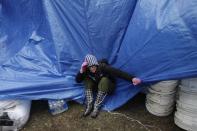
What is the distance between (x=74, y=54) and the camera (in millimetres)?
3922

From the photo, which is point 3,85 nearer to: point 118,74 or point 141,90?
point 118,74

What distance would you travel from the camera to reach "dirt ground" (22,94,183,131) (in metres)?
3.59

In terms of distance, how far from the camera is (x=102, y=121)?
12.0 ft

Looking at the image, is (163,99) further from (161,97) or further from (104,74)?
(104,74)

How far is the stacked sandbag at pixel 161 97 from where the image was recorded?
11.8ft

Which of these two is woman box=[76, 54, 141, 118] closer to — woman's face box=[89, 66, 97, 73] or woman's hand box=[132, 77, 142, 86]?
woman's face box=[89, 66, 97, 73]

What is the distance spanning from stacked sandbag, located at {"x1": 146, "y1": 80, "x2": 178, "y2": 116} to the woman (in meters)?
0.34

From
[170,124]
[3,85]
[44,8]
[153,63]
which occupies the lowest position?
[170,124]

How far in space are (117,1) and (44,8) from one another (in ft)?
2.72

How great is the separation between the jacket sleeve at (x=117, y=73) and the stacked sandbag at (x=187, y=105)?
1.72 ft

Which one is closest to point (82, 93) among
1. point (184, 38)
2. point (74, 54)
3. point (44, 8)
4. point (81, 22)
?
point (74, 54)

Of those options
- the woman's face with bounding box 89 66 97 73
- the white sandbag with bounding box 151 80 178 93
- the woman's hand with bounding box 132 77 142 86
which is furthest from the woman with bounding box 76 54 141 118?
the white sandbag with bounding box 151 80 178 93

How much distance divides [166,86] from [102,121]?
0.75m

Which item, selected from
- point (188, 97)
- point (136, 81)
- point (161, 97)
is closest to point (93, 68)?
point (136, 81)
